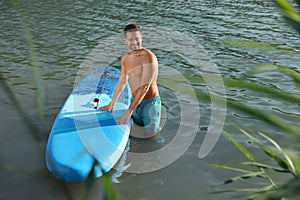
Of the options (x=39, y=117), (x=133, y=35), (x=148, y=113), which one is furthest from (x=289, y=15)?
(x=148, y=113)

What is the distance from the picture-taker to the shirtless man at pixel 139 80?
531 centimetres

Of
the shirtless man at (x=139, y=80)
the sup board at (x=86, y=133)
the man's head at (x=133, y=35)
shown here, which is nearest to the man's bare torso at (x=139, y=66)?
the shirtless man at (x=139, y=80)

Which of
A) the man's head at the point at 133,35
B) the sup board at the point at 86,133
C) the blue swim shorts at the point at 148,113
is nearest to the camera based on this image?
the sup board at the point at 86,133

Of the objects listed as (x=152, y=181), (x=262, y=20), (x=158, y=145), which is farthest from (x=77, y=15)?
(x=152, y=181)

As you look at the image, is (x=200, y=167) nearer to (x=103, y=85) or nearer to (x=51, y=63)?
(x=103, y=85)

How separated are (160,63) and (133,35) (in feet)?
14.9

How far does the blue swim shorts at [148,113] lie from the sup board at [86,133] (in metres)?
0.17

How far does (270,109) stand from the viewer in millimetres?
7203

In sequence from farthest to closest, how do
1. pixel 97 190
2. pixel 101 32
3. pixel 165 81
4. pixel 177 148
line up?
1. pixel 101 32
2. pixel 177 148
3. pixel 97 190
4. pixel 165 81

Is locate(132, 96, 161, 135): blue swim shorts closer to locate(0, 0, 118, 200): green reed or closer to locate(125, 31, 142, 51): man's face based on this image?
locate(125, 31, 142, 51): man's face

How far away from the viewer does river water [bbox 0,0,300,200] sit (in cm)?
496

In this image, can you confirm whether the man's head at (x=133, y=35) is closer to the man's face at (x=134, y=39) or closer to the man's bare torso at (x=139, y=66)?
the man's face at (x=134, y=39)

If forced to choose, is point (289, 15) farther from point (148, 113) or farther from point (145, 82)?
point (148, 113)

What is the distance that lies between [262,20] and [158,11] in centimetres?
356
